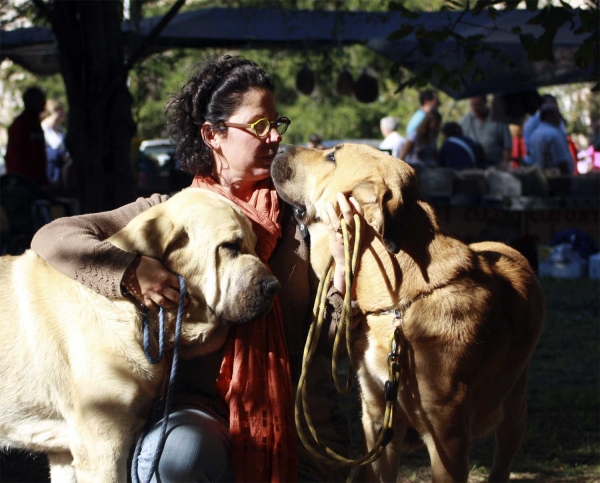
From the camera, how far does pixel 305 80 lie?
42.9ft

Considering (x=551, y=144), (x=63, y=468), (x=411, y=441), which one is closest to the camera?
(x=63, y=468)

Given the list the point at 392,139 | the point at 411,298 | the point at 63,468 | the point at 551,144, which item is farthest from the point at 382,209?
the point at 551,144

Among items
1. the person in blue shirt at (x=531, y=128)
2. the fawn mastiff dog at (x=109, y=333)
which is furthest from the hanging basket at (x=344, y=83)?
the fawn mastiff dog at (x=109, y=333)

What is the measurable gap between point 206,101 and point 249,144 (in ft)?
0.94

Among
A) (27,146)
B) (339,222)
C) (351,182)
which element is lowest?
(27,146)

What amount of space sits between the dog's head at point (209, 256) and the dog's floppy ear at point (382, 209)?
1.77ft

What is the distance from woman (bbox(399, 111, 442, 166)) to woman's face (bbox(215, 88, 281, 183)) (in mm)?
8662

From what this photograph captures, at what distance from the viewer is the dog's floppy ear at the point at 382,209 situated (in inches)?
117

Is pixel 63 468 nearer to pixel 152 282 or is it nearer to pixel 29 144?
pixel 152 282

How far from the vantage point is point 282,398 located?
2953 mm

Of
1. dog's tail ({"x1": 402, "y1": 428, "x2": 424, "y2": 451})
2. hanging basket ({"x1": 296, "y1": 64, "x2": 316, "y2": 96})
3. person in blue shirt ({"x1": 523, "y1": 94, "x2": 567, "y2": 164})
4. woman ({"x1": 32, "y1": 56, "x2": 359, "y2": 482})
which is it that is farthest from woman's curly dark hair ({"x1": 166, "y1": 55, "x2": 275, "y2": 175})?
person in blue shirt ({"x1": 523, "y1": 94, "x2": 567, "y2": 164})

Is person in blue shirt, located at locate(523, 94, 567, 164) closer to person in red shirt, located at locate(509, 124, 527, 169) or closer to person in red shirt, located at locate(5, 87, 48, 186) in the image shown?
person in red shirt, located at locate(509, 124, 527, 169)

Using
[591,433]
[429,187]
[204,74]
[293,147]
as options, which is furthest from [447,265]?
[429,187]

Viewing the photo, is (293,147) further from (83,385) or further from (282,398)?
(83,385)
